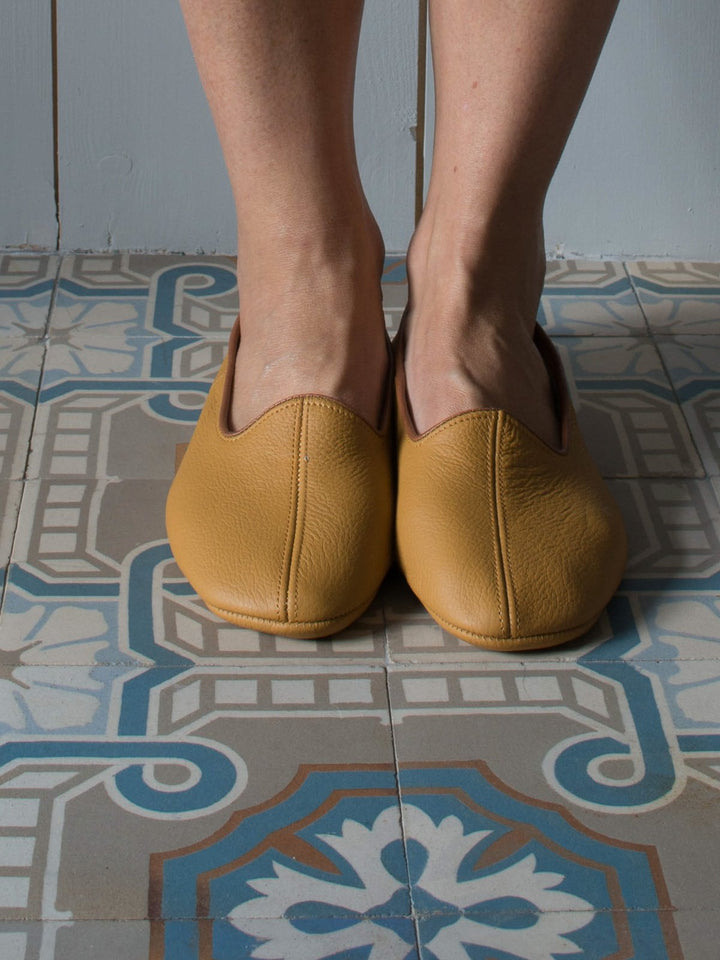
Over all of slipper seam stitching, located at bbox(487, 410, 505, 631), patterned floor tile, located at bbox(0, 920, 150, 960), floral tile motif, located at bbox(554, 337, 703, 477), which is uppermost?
slipper seam stitching, located at bbox(487, 410, 505, 631)

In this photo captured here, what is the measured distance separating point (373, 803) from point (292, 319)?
32cm

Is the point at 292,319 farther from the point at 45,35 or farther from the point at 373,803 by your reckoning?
the point at 45,35

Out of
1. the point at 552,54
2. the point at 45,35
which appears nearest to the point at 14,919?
the point at 552,54

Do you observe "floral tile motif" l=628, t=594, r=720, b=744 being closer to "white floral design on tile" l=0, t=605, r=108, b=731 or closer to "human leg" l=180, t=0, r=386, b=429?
"human leg" l=180, t=0, r=386, b=429

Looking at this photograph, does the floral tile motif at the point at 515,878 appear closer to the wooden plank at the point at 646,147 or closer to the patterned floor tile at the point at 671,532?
the patterned floor tile at the point at 671,532

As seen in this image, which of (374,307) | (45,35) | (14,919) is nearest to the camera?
(14,919)

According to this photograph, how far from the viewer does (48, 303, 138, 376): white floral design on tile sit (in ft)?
3.38

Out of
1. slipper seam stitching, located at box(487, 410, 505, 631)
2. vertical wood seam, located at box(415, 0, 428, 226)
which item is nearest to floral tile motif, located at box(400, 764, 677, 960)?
slipper seam stitching, located at box(487, 410, 505, 631)

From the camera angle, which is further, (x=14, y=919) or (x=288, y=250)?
(x=288, y=250)

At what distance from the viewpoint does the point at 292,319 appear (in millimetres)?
798

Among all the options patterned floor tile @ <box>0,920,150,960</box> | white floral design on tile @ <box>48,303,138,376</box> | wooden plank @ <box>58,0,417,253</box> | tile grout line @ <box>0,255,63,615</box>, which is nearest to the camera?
patterned floor tile @ <box>0,920,150,960</box>

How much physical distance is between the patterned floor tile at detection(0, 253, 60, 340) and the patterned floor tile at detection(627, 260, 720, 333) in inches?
22.1

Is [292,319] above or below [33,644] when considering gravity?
above

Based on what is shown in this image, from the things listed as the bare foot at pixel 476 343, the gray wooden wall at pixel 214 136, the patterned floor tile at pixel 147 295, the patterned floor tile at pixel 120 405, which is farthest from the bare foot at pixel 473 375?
the gray wooden wall at pixel 214 136
